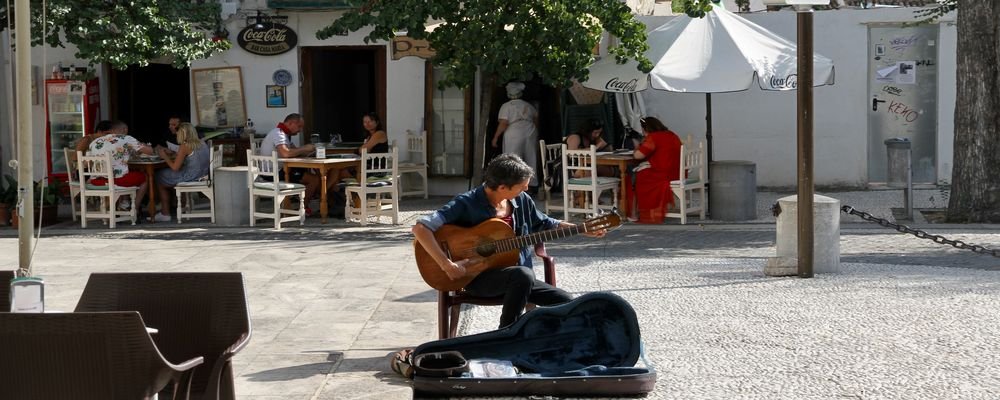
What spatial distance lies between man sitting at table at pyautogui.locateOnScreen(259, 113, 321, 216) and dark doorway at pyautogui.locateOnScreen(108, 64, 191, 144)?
452 cm

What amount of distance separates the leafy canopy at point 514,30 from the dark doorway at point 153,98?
229 inches

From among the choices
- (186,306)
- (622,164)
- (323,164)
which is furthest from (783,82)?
(186,306)

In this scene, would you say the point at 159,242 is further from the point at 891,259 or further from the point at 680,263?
the point at 891,259

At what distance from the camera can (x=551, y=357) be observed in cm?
670

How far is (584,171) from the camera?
14.4 meters

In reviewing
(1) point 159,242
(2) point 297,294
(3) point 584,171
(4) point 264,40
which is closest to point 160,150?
(1) point 159,242

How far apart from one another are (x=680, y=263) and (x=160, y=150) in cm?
632

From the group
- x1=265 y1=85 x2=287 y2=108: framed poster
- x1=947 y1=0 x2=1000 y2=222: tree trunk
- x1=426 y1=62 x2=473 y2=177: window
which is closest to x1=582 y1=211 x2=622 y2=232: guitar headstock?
x1=947 y1=0 x2=1000 y2=222: tree trunk

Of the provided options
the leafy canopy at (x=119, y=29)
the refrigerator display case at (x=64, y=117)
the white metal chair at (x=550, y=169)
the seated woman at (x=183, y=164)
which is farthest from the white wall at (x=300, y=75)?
the seated woman at (x=183, y=164)

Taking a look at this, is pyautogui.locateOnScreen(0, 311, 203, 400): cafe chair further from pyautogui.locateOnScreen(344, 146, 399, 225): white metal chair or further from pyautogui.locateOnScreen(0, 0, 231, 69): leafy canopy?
pyautogui.locateOnScreen(0, 0, 231, 69): leafy canopy

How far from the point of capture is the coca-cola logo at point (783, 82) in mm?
13727

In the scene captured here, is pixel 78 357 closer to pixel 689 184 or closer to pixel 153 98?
pixel 689 184

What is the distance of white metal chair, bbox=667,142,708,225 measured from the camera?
13.8 metres

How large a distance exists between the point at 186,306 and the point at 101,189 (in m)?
9.28
